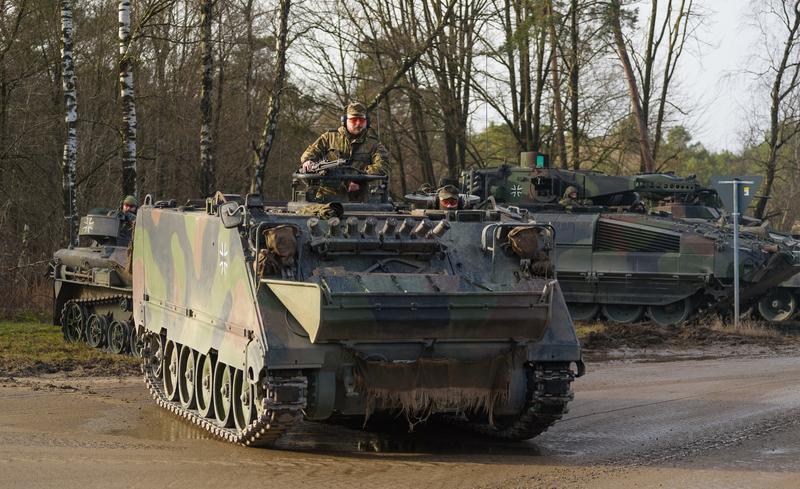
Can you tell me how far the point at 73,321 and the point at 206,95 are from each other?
4.33 m

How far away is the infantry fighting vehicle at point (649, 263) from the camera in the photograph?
63.4 ft

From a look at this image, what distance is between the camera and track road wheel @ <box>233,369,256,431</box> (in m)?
8.95

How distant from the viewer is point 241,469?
812 centimetres

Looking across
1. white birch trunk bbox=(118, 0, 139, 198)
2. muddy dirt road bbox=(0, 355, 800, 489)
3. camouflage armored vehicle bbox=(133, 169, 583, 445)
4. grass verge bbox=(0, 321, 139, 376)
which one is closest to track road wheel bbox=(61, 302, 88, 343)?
grass verge bbox=(0, 321, 139, 376)

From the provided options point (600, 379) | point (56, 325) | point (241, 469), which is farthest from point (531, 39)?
point (241, 469)

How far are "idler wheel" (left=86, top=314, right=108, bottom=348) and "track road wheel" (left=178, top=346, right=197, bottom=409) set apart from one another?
6139mm

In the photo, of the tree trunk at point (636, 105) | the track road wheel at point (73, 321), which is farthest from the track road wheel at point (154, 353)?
the tree trunk at point (636, 105)

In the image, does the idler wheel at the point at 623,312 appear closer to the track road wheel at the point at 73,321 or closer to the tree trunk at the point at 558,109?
the track road wheel at the point at 73,321

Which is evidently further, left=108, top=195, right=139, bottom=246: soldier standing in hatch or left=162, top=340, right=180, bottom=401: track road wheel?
left=108, top=195, right=139, bottom=246: soldier standing in hatch

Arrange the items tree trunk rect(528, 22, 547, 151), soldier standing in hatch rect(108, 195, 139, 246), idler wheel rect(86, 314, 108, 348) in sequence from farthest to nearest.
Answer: tree trunk rect(528, 22, 547, 151)
soldier standing in hatch rect(108, 195, 139, 246)
idler wheel rect(86, 314, 108, 348)

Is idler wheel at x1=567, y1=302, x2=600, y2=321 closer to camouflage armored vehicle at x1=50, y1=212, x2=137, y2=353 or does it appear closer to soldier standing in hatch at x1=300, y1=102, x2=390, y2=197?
camouflage armored vehicle at x1=50, y1=212, x2=137, y2=353

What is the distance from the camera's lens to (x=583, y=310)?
67.2ft

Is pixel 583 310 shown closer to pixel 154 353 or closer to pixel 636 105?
pixel 154 353

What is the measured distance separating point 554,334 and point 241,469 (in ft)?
8.34
